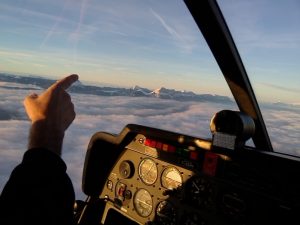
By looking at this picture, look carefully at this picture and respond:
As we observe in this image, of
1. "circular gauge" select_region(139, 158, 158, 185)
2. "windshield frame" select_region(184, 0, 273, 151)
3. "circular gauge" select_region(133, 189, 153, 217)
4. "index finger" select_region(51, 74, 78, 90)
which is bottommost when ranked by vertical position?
"circular gauge" select_region(133, 189, 153, 217)

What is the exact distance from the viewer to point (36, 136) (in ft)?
3.59

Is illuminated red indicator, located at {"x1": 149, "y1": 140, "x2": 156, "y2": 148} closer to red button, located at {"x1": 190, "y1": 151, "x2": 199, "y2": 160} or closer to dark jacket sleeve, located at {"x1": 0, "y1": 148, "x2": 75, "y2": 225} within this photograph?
red button, located at {"x1": 190, "y1": 151, "x2": 199, "y2": 160}

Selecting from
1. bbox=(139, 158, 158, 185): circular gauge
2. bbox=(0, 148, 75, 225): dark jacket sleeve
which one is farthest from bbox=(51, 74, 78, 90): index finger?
bbox=(139, 158, 158, 185): circular gauge

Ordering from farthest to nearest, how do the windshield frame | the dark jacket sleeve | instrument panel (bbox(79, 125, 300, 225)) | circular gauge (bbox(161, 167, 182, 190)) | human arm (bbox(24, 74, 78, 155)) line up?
circular gauge (bbox(161, 167, 182, 190)) → the windshield frame → instrument panel (bbox(79, 125, 300, 225)) → human arm (bbox(24, 74, 78, 155)) → the dark jacket sleeve

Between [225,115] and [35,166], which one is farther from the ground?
[225,115]

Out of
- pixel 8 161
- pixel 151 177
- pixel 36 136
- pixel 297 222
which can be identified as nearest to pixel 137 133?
pixel 151 177

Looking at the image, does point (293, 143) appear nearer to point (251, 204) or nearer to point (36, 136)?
point (251, 204)

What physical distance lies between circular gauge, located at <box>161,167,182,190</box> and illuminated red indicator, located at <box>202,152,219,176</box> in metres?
0.26

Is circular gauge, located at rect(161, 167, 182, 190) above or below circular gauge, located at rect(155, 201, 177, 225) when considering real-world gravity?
above

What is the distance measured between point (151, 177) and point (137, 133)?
375 millimetres

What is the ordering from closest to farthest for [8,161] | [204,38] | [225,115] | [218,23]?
[225,115] < [218,23] < [204,38] < [8,161]

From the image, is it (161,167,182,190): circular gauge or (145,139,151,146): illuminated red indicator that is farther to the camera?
(145,139,151,146): illuminated red indicator

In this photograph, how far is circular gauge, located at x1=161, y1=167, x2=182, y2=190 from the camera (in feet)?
7.88

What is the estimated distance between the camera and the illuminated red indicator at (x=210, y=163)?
2131mm
